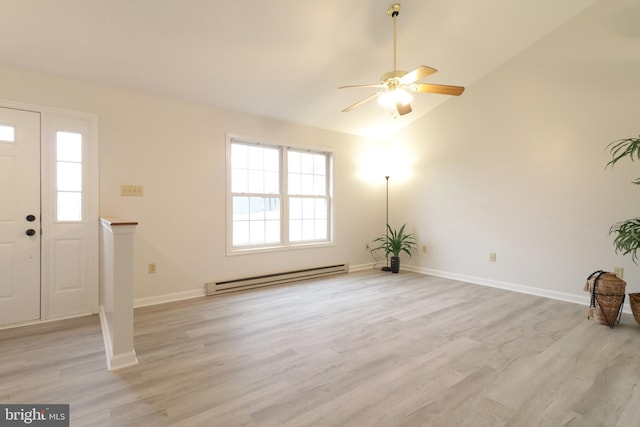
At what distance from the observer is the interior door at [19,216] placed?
265cm

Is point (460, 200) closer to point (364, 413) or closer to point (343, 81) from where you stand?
point (343, 81)

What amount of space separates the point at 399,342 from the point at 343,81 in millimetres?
3041

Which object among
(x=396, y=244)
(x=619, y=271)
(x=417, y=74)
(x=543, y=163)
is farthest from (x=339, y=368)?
(x=543, y=163)

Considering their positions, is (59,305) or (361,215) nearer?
(59,305)

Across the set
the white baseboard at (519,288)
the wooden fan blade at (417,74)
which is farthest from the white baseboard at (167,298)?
the white baseboard at (519,288)

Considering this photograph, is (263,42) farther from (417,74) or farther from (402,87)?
(417,74)

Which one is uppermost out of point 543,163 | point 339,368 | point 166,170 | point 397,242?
point 543,163

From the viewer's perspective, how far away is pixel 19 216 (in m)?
2.71

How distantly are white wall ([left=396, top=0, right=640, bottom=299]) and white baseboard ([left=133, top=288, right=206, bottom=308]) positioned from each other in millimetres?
3609

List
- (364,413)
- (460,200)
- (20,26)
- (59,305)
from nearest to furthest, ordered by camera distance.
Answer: (364,413) → (20,26) → (59,305) → (460,200)

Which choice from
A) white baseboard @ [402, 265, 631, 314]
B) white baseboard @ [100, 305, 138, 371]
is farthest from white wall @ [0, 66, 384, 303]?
white baseboard @ [402, 265, 631, 314]

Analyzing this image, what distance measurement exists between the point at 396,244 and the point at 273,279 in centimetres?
218

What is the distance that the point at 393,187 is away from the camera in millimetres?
5453

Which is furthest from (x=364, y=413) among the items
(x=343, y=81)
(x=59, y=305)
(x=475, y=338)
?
(x=343, y=81)
